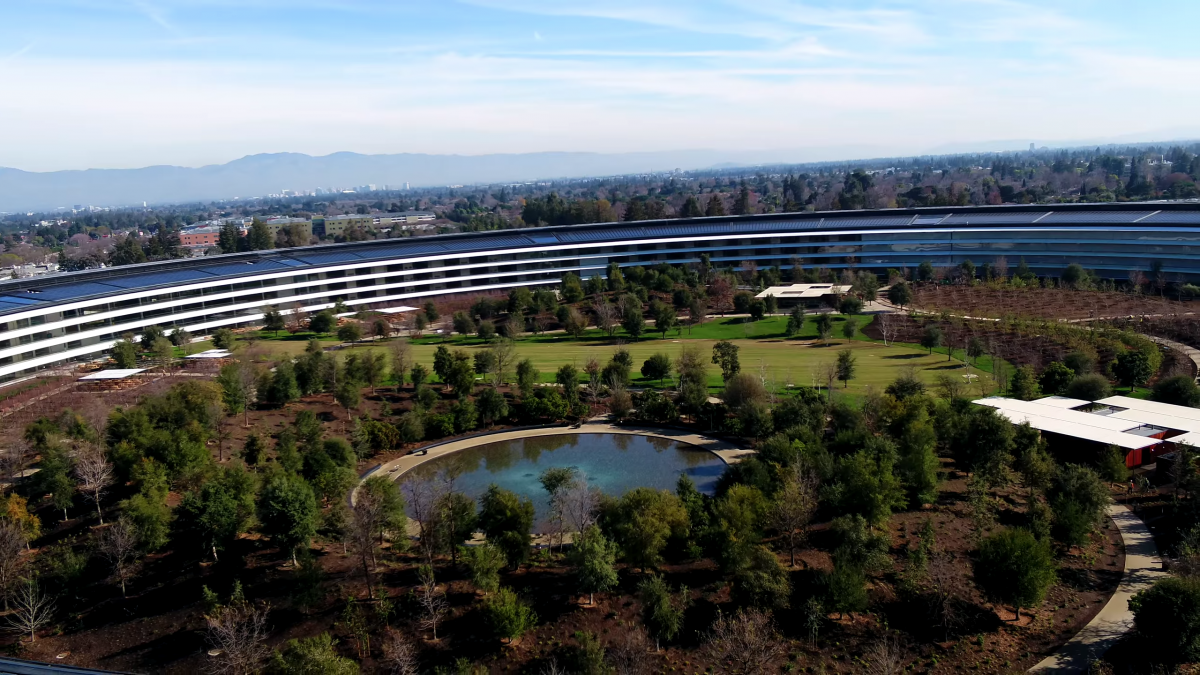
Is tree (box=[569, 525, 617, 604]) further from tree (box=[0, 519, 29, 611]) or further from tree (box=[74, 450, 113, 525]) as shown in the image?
tree (box=[74, 450, 113, 525])

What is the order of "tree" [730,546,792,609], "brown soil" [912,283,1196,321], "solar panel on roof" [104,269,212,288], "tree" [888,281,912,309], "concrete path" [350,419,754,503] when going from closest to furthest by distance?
"tree" [730,546,792,609]
"concrete path" [350,419,754,503]
"brown soil" [912,283,1196,321]
"tree" [888,281,912,309]
"solar panel on roof" [104,269,212,288]

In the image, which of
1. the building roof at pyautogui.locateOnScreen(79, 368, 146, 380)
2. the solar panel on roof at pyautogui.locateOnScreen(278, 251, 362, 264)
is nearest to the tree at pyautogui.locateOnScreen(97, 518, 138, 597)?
the building roof at pyautogui.locateOnScreen(79, 368, 146, 380)

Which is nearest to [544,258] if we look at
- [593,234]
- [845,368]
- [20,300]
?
[593,234]

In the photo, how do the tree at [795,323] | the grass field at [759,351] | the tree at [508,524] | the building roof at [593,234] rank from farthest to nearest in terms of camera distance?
the building roof at [593,234] → the tree at [795,323] → the grass field at [759,351] → the tree at [508,524]

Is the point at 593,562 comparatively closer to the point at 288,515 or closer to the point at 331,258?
the point at 288,515

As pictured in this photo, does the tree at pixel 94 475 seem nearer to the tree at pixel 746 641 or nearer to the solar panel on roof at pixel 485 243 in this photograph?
the tree at pixel 746 641

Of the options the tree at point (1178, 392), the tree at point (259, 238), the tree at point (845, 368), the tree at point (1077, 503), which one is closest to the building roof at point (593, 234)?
the tree at point (259, 238)
